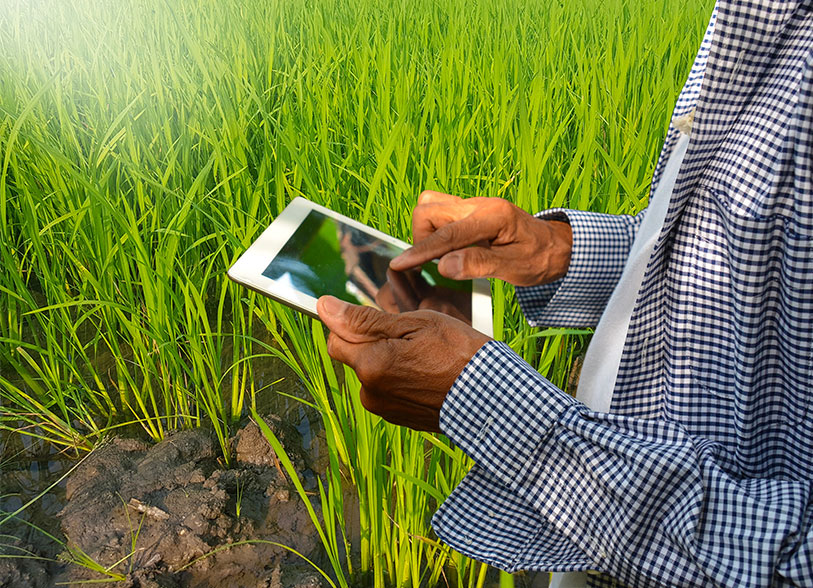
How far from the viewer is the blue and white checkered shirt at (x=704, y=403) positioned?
0.50 m

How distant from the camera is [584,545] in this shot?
0.56 metres

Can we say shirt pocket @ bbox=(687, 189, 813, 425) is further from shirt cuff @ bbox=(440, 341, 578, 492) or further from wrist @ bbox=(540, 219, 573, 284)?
wrist @ bbox=(540, 219, 573, 284)

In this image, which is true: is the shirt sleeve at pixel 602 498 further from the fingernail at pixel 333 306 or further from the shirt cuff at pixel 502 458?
the fingernail at pixel 333 306

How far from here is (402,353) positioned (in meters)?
0.66

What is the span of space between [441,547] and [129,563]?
0.52 m

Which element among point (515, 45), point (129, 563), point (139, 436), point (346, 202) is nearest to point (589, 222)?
point (346, 202)

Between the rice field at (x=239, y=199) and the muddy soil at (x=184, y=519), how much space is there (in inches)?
2.4

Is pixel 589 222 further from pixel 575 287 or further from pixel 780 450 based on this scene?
pixel 780 450

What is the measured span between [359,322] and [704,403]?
0.33 metres

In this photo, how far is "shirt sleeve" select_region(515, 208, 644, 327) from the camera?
0.92m

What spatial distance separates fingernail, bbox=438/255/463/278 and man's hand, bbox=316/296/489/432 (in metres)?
0.16

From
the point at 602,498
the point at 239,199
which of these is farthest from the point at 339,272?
the point at 239,199

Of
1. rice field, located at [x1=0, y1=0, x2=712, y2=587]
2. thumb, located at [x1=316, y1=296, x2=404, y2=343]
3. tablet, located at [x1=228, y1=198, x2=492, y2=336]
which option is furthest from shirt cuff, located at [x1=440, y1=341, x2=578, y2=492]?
rice field, located at [x1=0, y1=0, x2=712, y2=587]

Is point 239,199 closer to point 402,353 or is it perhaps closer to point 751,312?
point 402,353
